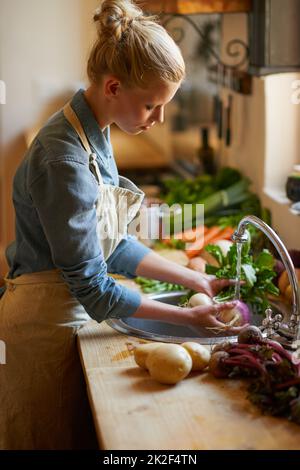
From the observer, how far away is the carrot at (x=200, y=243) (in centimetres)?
226

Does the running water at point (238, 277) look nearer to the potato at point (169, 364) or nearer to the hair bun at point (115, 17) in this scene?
the potato at point (169, 364)

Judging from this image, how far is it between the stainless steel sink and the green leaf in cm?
11

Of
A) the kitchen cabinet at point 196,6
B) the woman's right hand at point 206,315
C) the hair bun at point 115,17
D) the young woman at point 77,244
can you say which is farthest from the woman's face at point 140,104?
the kitchen cabinet at point 196,6

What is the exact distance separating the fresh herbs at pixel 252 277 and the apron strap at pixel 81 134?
0.39m

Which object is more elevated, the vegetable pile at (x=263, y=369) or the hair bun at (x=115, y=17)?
the hair bun at (x=115, y=17)

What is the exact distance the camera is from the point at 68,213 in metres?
1.46

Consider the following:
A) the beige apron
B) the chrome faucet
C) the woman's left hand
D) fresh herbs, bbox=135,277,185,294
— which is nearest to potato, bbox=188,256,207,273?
fresh herbs, bbox=135,277,185,294

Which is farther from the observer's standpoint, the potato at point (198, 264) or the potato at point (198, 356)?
the potato at point (198, 264)

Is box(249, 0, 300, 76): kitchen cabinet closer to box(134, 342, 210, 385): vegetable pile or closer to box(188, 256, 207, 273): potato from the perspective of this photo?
box(188, 256, 207, 273): potato

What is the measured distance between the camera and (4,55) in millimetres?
3537

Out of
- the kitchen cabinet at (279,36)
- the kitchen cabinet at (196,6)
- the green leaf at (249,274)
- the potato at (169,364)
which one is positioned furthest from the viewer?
the kitchen cabinet at (196,6)

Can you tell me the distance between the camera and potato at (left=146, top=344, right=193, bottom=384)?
1.37 m

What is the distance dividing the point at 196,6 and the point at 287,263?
122cm
